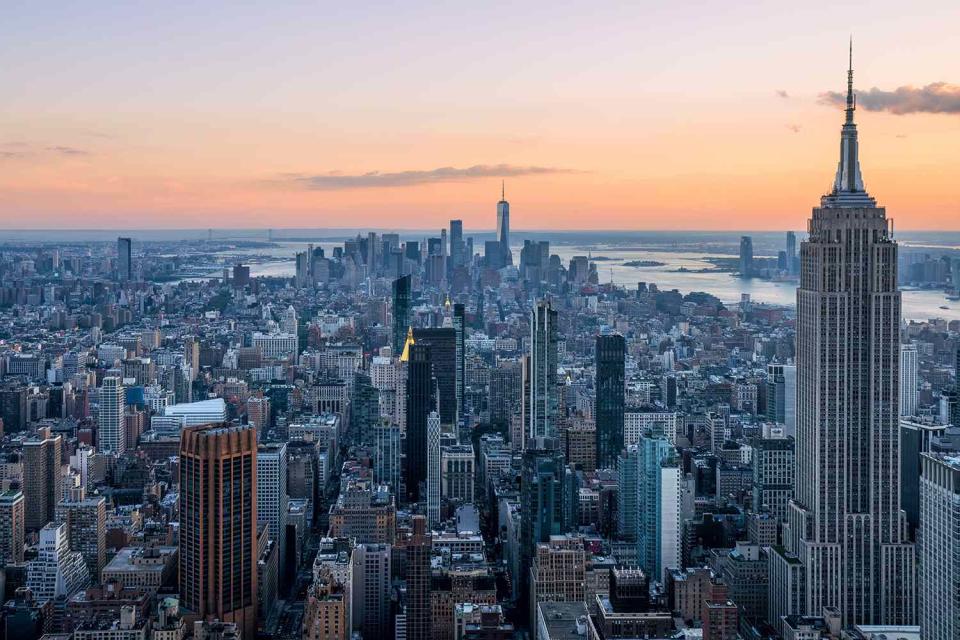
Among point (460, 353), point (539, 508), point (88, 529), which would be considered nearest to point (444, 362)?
point (460, 353)

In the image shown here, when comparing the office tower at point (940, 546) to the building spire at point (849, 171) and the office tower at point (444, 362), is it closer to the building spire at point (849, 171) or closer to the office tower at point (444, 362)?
the building spire at point (849, 171)

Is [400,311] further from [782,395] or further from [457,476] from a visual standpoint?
[782,395]

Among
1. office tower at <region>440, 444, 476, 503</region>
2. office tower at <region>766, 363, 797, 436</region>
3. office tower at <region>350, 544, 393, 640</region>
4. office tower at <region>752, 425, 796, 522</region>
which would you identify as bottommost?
office tower at <region>350, 544, 393, 640</region>

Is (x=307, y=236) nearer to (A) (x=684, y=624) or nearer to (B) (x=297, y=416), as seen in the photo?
(B) (x=297, y=416)

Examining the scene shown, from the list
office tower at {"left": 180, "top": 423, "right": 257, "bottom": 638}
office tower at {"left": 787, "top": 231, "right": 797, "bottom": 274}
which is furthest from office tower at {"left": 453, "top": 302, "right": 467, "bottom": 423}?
office tower at {"left": 180, "top": 423, "right": 257, "bottom": 638}

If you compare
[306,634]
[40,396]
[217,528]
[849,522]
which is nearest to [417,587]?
[306,634]

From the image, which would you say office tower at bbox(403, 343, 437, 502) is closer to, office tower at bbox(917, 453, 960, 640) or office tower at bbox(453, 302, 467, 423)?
office tower at bbox(453, 302, 467, 423)
